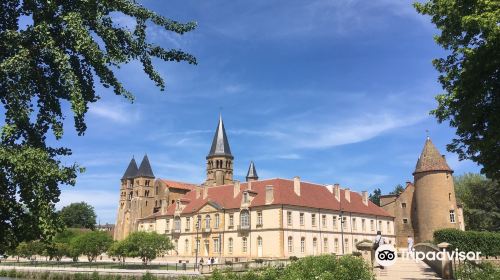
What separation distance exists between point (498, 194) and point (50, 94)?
54.7 m

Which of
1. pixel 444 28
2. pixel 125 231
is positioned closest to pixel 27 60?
pixel 444 28

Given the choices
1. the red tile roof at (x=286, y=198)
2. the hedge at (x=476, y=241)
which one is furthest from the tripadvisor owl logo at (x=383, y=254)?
the red tile roof at (x=286, y=198)

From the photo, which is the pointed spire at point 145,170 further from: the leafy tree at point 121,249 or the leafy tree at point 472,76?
the leafy tree at point 472,76

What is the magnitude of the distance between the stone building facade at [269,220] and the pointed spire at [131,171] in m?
17.4

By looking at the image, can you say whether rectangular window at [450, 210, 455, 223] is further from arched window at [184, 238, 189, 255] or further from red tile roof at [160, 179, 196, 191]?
red tile roof at [160, 179, 196, 191]

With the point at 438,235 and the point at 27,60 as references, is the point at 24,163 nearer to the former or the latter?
the point at 27,60

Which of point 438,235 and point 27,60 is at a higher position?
point 27,60

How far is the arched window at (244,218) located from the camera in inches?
1944

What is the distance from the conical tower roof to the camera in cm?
4847

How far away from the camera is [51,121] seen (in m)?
6.62

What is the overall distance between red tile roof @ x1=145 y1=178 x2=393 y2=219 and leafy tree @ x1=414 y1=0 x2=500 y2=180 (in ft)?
110

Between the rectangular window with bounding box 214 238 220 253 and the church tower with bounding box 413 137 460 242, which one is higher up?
the church tower with bounding box 413 137 460 242

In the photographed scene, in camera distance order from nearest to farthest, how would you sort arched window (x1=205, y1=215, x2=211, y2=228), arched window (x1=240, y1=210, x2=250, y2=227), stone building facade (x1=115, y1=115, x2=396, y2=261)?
1. stone building facade (x1=115, y1=115, x2=396, y2=261)
2. arched window (x1=240, y1=210, x2=250, y2=227)
3. arched window (x1=205, y1=215, x2=211, y2=228)

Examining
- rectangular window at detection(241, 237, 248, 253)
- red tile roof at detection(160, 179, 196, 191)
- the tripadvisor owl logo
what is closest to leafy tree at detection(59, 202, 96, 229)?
red tile roof at detection(160, 179, 196, 191)
